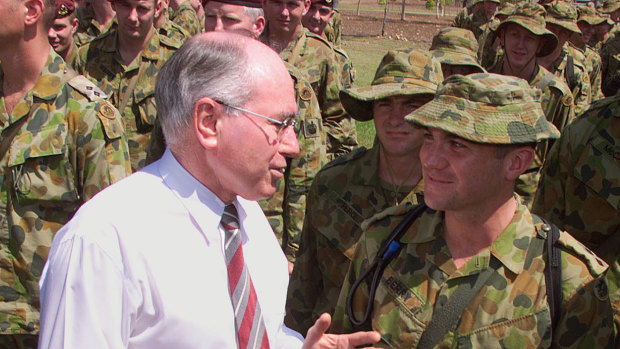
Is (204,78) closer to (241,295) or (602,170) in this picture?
(241,295)

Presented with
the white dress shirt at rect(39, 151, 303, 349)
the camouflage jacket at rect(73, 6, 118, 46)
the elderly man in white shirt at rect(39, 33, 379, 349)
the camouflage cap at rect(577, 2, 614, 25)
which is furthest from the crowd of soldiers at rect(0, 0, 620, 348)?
the camouflage cap at rect(577, 2, 614, 25)

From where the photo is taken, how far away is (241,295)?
6.78ft

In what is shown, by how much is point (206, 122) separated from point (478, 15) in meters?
12.1

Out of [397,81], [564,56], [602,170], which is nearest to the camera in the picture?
[397,81]

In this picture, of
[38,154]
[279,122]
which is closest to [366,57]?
[38,154]

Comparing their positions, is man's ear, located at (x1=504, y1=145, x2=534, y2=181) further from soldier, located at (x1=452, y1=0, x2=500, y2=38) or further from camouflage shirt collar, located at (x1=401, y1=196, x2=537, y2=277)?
soldier, located at (x1=452, y1=0, x2=500, y2=38)

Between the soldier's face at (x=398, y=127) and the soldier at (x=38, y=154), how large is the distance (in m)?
1.30

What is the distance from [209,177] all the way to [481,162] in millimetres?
1008

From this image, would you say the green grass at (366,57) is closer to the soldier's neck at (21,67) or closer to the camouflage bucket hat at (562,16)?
the camouflage bucket hat at (562,16)

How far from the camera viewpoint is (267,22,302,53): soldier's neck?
561 cm

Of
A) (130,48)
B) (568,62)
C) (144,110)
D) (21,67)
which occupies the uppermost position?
(21,67)

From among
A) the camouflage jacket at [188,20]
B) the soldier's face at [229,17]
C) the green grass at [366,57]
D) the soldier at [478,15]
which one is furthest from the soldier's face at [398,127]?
the soldier at [478,15]

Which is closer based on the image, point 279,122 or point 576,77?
point 279,122

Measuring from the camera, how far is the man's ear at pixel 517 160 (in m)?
2.46
